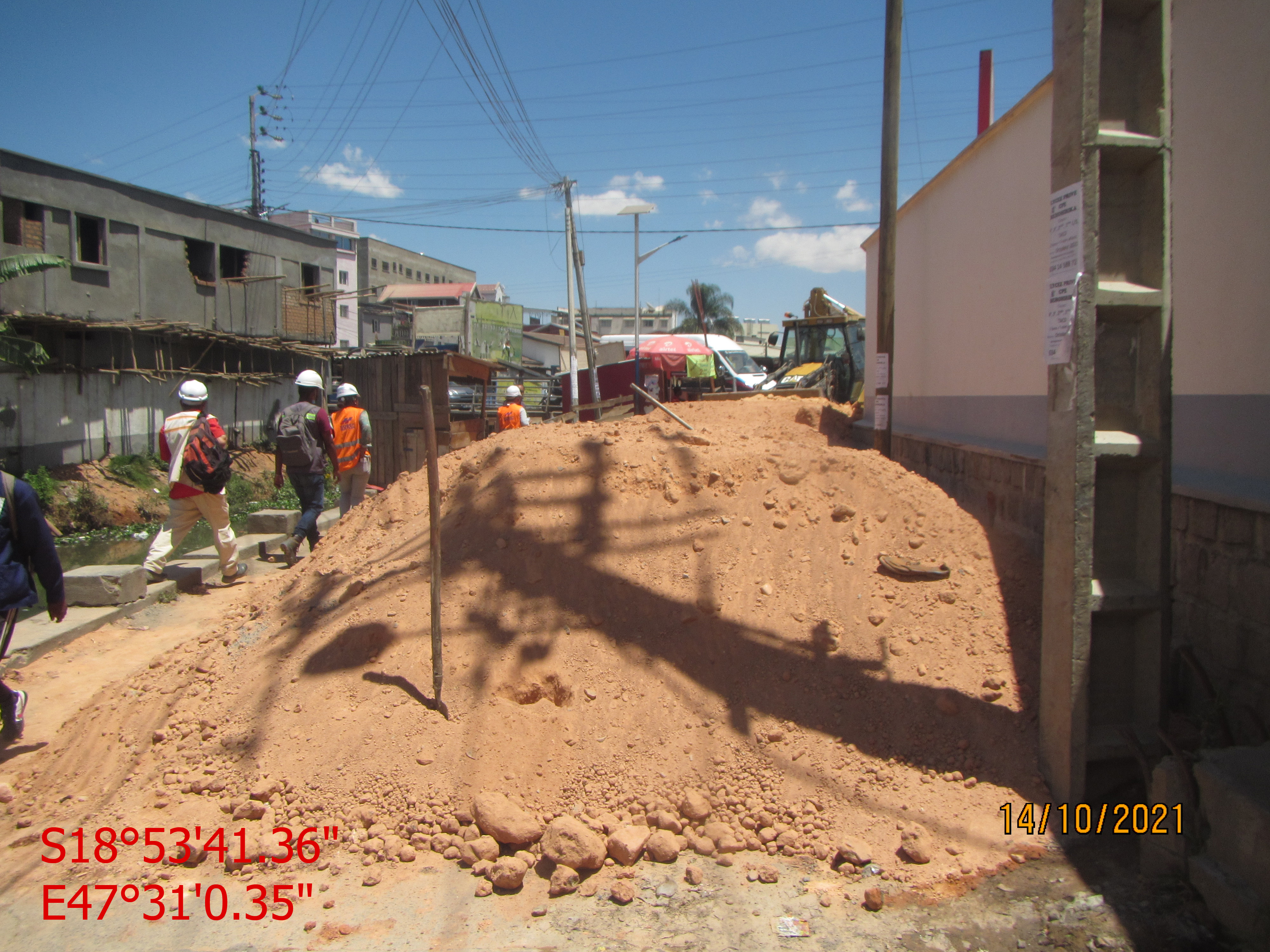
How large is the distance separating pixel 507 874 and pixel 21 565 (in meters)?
2.94

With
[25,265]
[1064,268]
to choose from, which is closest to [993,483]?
[1064,268]

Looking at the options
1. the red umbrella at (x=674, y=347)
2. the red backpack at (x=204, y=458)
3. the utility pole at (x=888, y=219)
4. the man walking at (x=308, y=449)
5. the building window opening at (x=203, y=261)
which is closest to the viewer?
the red backpack at (x=204, y=458)

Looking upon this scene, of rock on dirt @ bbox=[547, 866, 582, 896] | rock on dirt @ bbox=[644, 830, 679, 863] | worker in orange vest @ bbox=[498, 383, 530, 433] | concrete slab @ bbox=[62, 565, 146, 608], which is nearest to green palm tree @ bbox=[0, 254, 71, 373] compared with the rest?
worker in orange vest @ bbox=[498, 383, 530, 433]

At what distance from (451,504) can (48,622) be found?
10.1 feet

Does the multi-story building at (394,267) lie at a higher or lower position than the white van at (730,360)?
higher

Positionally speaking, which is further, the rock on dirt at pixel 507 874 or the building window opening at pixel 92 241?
the building window opening at pixel 92 241

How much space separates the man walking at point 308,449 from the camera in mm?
7316

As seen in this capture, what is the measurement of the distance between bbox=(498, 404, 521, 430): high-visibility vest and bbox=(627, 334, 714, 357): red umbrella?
1381 centimetres

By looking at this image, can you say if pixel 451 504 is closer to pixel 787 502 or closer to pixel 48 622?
pixel 787 502

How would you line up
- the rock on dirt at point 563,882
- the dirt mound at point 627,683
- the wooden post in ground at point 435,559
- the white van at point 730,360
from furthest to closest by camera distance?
1. the white van at point 730,360
2. the wooden post in ground at point 435,559
3. the dirt mound at point 627,683
4. the rock on dirt at point 563,882

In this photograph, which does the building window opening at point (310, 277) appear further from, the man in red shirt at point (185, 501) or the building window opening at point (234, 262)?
the man in red shirt at point (185, 501)

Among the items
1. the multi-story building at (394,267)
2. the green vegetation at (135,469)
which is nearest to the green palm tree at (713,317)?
the multi-story building at (394,267)

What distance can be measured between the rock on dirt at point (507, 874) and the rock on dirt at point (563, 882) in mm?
119

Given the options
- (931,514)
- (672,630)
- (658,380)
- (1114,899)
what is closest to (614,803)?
(672,630)
